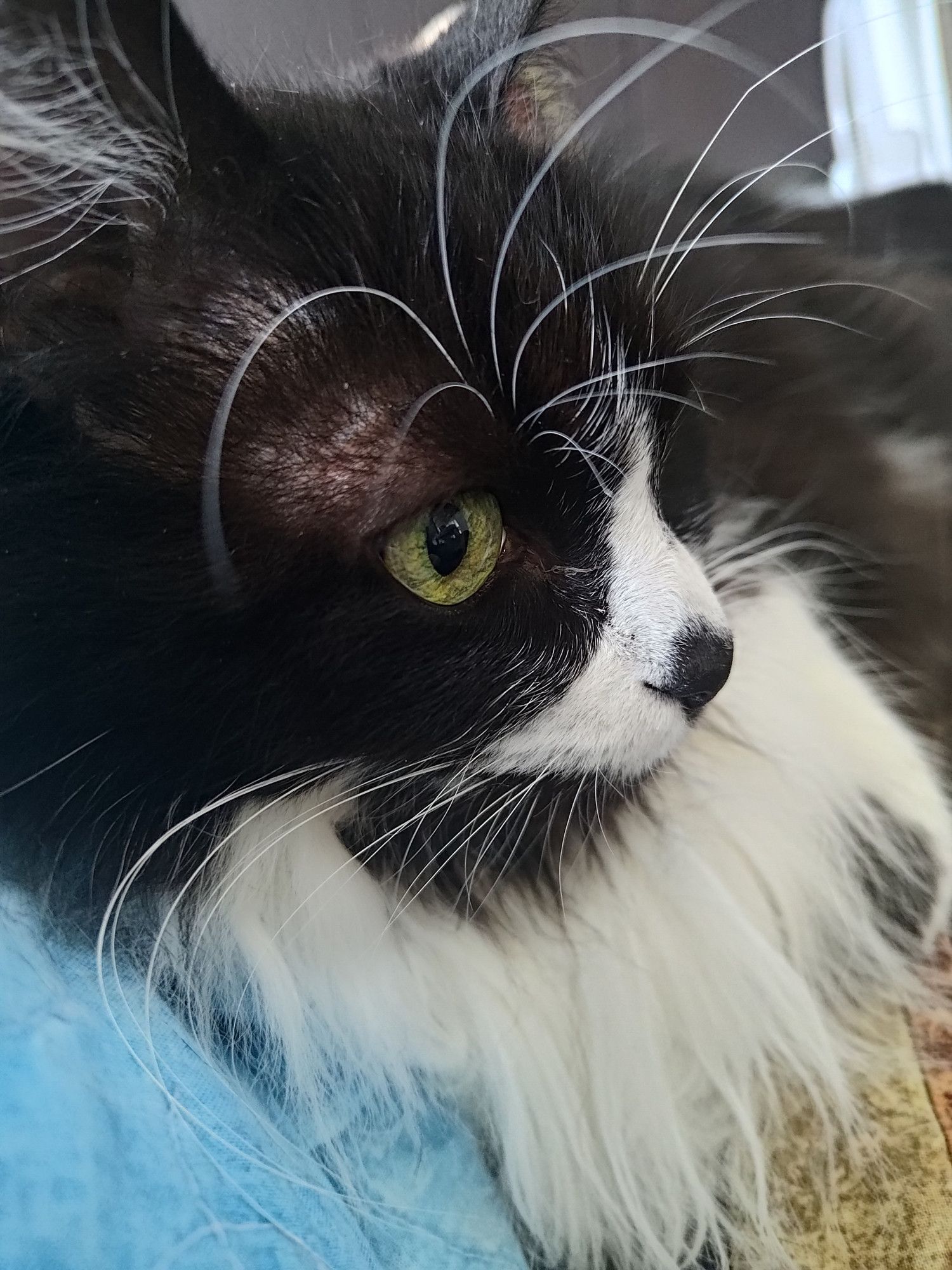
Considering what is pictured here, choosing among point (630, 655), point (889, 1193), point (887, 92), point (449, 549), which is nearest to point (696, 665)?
point (630, 655)

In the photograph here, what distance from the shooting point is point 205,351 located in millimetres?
347

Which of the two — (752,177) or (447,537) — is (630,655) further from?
(752,177)

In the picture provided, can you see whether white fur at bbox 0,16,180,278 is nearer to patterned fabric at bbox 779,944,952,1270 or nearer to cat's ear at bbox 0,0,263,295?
cat's ear at bbox 0,0,263,295

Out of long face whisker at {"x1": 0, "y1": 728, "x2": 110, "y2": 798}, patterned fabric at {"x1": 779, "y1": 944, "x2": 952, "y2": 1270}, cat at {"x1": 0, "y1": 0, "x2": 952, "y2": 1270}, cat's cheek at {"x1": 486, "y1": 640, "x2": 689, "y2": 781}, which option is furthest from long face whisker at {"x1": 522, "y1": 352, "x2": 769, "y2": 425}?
patterned fabric at {"x1": 779, "y1": 944, "x2": 952, "y2": 1270}

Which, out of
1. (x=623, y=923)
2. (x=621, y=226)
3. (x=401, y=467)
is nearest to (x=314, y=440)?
(x=401, y=467)

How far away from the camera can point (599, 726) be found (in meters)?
0.45

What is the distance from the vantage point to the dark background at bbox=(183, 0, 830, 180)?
0.39 metres

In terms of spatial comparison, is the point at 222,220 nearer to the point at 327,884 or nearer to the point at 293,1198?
the point at 327,884

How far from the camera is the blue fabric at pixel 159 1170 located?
377 millimetres

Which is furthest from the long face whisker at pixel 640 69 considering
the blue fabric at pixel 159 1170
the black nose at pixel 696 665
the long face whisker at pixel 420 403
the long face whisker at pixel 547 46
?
the blue fabric at pixel 159 1170

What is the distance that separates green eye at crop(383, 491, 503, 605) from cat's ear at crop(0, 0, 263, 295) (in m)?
0.14

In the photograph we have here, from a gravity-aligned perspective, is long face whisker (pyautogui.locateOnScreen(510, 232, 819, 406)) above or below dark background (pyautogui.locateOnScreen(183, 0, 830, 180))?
below

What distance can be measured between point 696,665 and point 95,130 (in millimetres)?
326

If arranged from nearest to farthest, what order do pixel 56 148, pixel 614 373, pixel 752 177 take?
pixel 56 148 < pixel 614 373 < pixel 752 177
